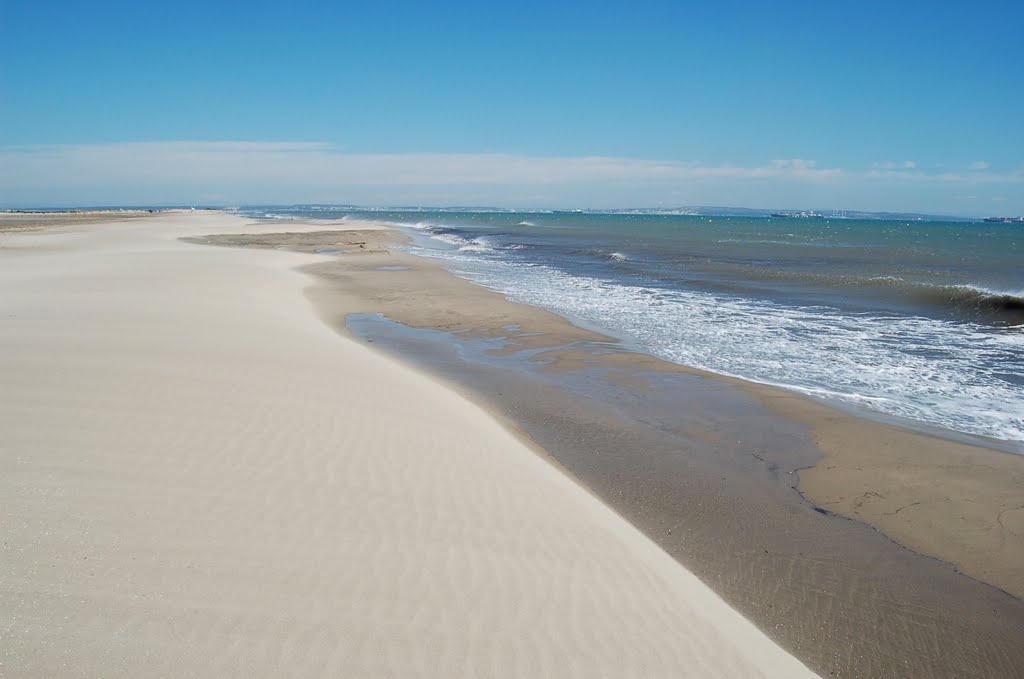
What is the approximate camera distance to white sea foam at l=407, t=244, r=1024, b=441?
30.1ft

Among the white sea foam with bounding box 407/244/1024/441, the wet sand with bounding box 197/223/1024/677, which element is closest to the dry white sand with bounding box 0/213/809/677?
the wet sand with bounding box 197/223/1024/677

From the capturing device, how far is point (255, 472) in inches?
194

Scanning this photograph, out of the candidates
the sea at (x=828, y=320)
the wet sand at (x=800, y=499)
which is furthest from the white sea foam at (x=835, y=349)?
the wet sand at (x=800, y=499)

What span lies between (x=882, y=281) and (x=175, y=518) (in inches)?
1088

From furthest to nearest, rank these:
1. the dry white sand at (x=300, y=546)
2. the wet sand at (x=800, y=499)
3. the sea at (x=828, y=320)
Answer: the sea at (x=828, y=320)
the wet sand at (x=800, y=499)
the dry white sand at (x=300, y=546)

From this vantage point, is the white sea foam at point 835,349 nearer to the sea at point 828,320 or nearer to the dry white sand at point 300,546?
the sea at point 828,320

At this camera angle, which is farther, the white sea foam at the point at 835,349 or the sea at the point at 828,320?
the sea at the point at 828,320

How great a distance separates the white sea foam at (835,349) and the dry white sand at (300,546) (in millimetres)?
5896

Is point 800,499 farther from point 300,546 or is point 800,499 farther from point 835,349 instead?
point 835,349

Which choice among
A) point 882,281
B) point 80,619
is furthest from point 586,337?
point 882,281

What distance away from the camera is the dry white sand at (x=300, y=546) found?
307 cm

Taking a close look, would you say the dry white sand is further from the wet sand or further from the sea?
the sea

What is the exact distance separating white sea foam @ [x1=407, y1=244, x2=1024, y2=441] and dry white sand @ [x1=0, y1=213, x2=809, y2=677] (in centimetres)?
590

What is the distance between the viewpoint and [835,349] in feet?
41.9
